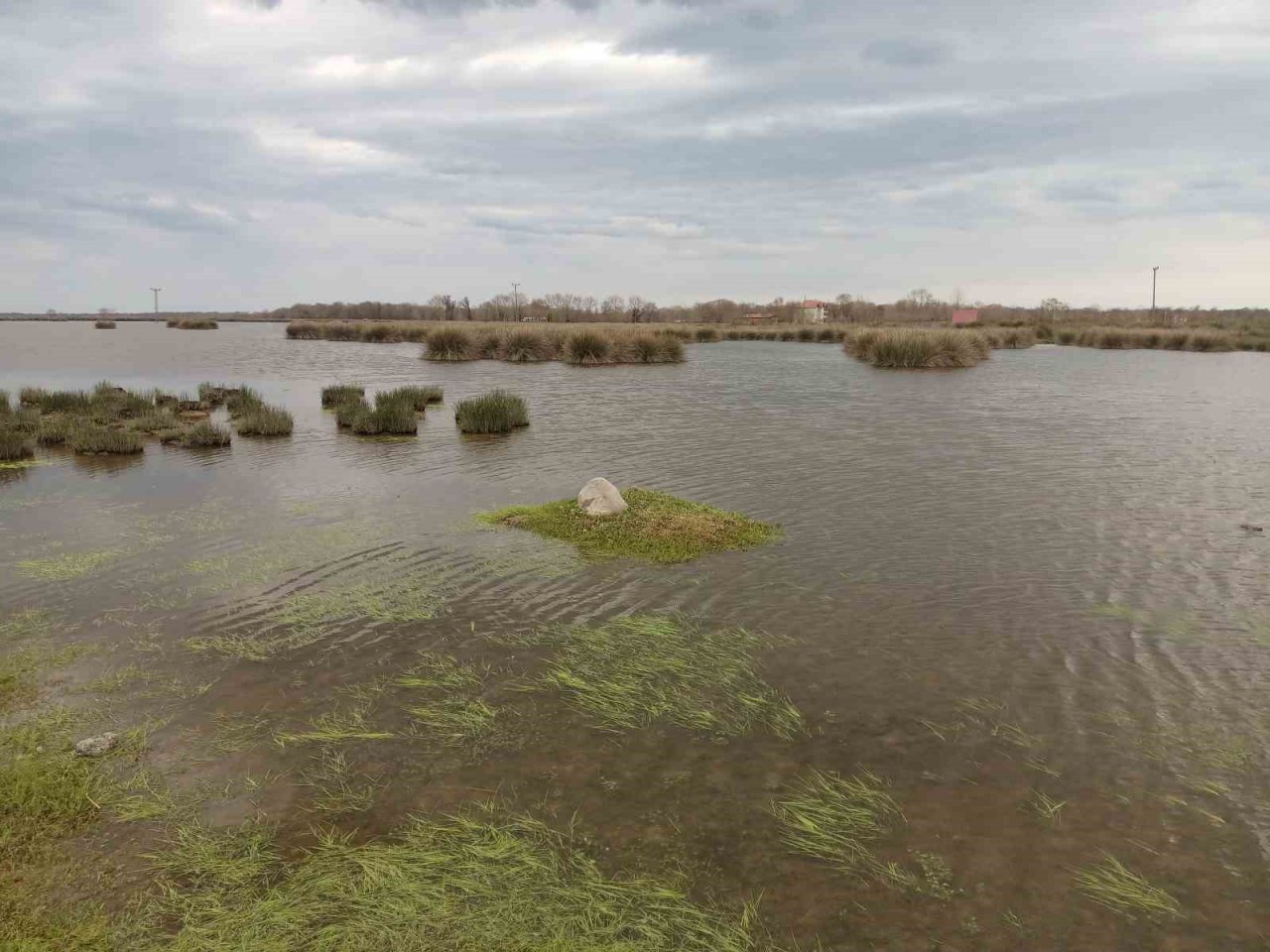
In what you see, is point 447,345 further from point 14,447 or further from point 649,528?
point 649,528

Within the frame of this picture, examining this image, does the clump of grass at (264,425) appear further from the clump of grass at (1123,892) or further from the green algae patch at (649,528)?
the clump of grass at (1123,892)

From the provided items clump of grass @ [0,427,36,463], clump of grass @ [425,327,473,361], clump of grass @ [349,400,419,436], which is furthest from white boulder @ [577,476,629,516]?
clump of grass @ [425,327,473,361]

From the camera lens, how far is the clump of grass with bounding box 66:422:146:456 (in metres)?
16.7

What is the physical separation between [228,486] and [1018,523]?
13.4 metres

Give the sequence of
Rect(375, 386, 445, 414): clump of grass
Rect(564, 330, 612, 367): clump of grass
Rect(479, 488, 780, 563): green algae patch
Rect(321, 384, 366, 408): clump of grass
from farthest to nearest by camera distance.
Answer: Rect(564, 330, 612, 367): clump of grass < Rect(321, 384, 366, 408): clump of grass < Rect(375, 386, 445, 414): clump of grass < Rect(479, 488, 780, 563): green algae patch

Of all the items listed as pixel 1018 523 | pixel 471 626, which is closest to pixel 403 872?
pixel 471 626

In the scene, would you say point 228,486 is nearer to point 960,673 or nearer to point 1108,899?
point 960,673

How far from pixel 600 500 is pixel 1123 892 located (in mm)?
7816

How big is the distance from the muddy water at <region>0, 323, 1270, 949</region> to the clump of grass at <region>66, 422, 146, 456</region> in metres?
0.76

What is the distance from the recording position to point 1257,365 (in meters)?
42.3

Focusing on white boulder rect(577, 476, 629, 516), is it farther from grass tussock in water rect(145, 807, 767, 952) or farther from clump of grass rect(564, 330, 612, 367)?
clump of grass rect(564, 330, 612, 367)

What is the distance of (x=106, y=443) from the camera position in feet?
54.7

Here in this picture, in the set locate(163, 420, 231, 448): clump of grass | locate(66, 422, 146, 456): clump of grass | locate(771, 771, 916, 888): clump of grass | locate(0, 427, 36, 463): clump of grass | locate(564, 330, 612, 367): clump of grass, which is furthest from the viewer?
locate(564, 330, 612, 367): clump of grass

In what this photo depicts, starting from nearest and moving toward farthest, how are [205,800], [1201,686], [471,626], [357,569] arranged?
[205,800] → [1201,686] → [471,626] → [357,569]
